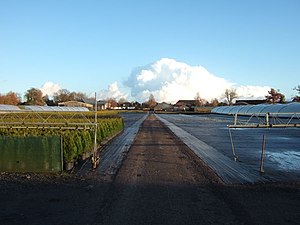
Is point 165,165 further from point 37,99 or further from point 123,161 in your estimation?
point 37,99

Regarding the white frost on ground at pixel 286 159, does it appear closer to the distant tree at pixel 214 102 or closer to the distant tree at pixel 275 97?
the distant tree at pixel 275 97

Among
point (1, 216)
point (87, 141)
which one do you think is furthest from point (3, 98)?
point (1, 216)

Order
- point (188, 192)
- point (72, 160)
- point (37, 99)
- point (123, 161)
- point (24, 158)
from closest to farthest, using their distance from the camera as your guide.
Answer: point (188, 192), point (24, 158), point (72, 160), point (123, 161), point (37, 99)

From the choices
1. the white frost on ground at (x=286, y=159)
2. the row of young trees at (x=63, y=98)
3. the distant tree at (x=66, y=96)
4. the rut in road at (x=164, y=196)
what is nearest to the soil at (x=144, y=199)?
the rut in road at (x=164, y=196)

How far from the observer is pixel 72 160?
11.2 meters

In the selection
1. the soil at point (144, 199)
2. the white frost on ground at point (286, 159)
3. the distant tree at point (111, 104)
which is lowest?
the white frost on ground at point (286, 159)

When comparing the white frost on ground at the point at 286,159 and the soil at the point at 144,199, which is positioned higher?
the soil at the point at 144,199

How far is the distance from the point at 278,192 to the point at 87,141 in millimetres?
8266

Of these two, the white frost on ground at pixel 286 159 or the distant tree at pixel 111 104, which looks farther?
the distant tree at pixel 111 104

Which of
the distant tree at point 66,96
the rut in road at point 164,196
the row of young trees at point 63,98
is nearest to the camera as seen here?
the rut in road at point 164,196

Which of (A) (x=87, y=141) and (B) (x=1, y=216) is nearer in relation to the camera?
(B) (x=1, y=216)

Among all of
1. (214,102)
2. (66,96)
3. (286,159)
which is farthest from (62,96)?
(286,159)

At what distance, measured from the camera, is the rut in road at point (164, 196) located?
5.96 metres

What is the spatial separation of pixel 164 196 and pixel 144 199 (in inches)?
22.0
